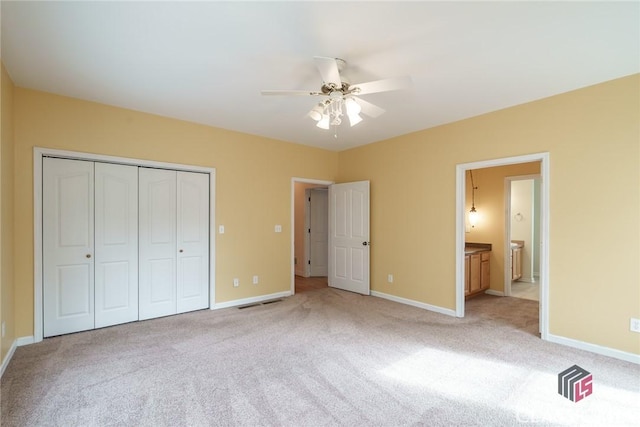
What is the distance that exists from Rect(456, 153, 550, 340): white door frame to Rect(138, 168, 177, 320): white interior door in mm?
3845

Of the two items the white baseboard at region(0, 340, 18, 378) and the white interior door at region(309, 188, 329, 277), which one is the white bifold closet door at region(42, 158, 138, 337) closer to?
the white baseboard at region(0, 340, 18, 378)

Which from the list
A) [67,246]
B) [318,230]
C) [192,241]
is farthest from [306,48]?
[318,230]

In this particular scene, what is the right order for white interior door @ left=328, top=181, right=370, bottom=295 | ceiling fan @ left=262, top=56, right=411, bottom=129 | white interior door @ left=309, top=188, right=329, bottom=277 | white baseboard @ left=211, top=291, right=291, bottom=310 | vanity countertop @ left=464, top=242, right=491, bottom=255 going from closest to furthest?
ceiling fan @ left=262, top=56, right=411, bottom=129, white baseboard @ left=211, top=291, right=291, bottom=310, white interior door @ left=328, top=181, right=370, bottom=295, vanity countertop @ left=464, top=242, right=491, bottom=255, white interior door @ left=309, top=188, right=329, bottom=277

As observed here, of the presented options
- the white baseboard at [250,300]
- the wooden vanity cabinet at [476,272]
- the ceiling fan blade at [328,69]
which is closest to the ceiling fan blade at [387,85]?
the ceiling fan blade at [328,69]

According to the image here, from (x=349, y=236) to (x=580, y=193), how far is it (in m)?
3.24

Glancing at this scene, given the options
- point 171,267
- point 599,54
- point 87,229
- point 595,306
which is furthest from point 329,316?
point 599,54

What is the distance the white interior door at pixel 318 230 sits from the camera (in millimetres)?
6875

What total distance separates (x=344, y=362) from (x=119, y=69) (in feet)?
11.0

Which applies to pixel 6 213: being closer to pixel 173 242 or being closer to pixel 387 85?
pixel 173 242

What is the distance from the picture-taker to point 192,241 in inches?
164

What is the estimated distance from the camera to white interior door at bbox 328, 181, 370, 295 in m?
5.11

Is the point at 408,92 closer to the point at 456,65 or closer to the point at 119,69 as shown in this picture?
the point at 456,65

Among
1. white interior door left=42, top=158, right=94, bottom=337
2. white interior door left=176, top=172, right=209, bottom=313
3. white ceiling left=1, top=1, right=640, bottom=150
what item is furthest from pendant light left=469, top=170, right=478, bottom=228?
white interior door left=42, top=158, right=94, bottom=337

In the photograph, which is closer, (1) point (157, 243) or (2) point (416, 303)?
(1) point (157, 243)
